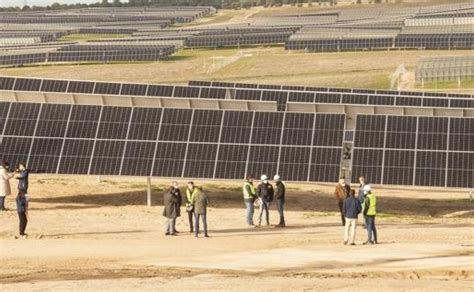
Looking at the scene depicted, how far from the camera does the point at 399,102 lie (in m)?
46.8

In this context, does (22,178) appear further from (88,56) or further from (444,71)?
(88,56)

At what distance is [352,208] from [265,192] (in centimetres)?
373

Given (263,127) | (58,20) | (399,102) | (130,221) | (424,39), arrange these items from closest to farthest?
(130,221) < (263,127) < (399,102) < (424,39) < (58,20)

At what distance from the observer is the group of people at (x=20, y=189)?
94.7 ft

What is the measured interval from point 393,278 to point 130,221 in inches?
441

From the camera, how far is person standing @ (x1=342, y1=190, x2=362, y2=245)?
27170mm

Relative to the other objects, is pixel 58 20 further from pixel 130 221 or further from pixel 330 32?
pixel 130 221

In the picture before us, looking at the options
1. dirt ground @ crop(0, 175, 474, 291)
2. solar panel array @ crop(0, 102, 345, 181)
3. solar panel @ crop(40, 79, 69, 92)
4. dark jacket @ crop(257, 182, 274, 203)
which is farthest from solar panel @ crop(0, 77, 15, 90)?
dark jacket @ crop(257, 182, 274, 203)

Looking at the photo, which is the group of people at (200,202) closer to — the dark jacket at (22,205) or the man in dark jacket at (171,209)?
the man in dark jacket at (171,209)

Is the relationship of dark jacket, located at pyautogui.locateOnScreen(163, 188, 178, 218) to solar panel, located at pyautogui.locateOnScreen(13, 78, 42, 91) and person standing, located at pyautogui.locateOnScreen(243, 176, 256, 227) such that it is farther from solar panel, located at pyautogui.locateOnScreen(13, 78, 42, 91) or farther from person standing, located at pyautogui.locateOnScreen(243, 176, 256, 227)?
solar panel, located at pyautogui.locateOnScreen(13, 78, 42, 91)

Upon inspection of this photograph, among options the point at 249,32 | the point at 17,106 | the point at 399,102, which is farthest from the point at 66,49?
the point at 17,106

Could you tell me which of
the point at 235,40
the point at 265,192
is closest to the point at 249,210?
the point at 265,192

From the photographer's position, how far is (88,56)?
324 feet

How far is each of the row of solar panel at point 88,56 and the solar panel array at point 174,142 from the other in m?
62.2
